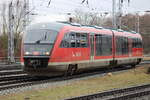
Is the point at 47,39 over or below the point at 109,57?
over

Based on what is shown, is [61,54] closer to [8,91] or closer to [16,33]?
[8,91]

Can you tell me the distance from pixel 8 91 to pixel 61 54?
437 cm

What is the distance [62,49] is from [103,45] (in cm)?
558

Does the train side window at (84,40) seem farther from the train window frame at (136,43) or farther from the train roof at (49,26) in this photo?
the train window frame at (136,43)

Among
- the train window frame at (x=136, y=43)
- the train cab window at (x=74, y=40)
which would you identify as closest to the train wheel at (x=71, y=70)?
the train cab window at (x=74, y=40)

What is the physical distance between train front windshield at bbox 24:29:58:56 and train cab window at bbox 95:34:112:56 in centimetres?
475

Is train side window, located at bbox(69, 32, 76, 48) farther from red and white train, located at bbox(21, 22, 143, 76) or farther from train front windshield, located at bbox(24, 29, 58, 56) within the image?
train front windshield, located at bbox(24, 29, 58, 56)

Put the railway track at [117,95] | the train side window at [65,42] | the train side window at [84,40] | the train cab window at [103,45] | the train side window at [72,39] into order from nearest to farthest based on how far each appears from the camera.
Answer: the railway track at [117,95] → the train side window at [65,42] → the train side window at [72,39] → the train side window at [84,40] → the train cab window at [103,45]

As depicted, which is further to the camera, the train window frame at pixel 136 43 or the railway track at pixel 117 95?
the train window frame at pixel 136 43

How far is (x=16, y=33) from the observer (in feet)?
160

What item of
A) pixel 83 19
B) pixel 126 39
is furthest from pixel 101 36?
pixel 83 19

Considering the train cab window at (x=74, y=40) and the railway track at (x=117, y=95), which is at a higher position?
the train cab window at (x=74, y=40)

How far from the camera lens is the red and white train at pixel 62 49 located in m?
16.4

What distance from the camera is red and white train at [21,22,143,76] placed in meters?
16.4
